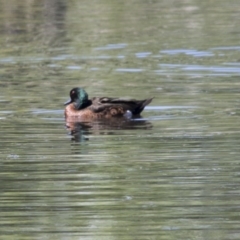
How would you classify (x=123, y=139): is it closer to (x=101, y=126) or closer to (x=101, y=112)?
(x=101, y=126)

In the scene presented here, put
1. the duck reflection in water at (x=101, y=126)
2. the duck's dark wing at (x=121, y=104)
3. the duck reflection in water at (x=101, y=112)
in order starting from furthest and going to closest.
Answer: the duck's dark wing at (x=121, y=104)
the duck reflection in water at (x=101, y=112)
the duck reflection in water at (x=101, y=126)

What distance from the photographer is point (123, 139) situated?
12.2 metres

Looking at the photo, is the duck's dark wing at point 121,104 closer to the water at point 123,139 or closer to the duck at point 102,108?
the duck at point 102,108

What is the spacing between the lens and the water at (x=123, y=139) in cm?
836

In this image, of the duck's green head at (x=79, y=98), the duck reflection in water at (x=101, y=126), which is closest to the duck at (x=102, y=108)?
the duck's green head at (x=79, y=98)

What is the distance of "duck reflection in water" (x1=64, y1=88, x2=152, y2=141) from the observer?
13.8m

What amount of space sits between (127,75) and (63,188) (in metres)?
8.73

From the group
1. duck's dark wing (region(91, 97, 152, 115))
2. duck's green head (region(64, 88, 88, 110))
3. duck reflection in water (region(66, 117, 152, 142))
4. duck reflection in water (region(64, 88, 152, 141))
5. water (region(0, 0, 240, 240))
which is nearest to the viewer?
water (region(0, 0, 240, 240))

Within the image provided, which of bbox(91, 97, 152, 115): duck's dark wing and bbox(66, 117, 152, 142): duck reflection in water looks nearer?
bbox(66, 117, 152, 142): duck reflection in water

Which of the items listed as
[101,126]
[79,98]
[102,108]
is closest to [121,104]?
[102,108]

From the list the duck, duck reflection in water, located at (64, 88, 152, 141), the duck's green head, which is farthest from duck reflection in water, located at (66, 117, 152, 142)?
the duck's green head

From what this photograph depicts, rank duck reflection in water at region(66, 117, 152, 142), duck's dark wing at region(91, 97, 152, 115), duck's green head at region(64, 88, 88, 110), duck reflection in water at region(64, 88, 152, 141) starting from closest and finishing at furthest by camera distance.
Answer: duck reflection in water at region(66, 117, 152, 142), duck reflection in water at region(64, 88, 152, 141), duck's dark wing at region(91, 97, 152, 115), duck's green head at region(64, 88, 88, 110)

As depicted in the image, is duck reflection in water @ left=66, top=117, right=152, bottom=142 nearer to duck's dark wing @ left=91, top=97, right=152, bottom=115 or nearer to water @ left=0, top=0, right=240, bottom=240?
water @ left=0, top=0, right=240, bottom=240

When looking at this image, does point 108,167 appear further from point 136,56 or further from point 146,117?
point 136,56
